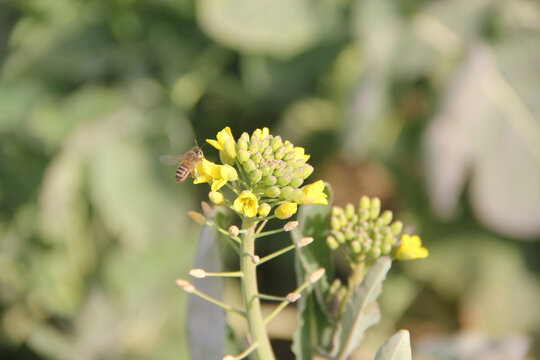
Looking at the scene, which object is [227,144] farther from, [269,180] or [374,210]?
[374,210]

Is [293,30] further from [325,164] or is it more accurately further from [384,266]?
[384,266]

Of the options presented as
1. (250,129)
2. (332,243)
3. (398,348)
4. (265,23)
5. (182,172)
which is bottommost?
(398,348)

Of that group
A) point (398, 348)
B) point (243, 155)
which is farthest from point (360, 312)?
point (243, 155)

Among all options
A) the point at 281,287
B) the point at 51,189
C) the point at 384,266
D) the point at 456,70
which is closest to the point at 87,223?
the point at 51,189

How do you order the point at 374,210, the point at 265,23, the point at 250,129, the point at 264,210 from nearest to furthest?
the point at 264,210, the point at 374,210, the point at 265,23, the point at 250,129

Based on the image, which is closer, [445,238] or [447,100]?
[447,100]
